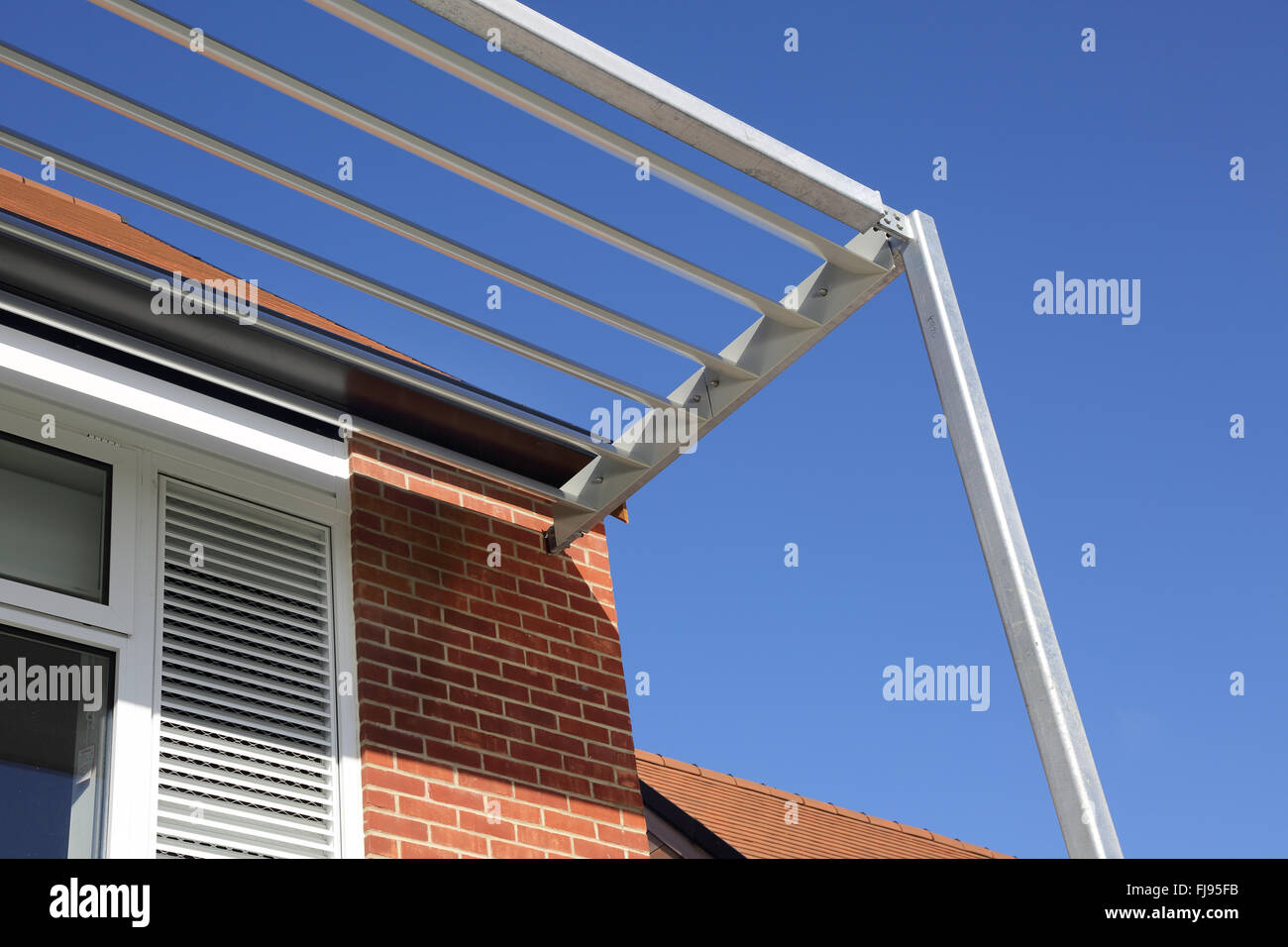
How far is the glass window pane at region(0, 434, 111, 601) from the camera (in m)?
4.75

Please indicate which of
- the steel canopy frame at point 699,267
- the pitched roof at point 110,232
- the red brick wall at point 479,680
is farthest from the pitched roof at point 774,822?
the steel canopy frame at point 699,267

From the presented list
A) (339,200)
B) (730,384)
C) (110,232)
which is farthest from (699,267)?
(110,232)

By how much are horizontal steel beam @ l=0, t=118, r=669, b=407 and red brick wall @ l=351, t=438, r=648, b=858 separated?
100 cm

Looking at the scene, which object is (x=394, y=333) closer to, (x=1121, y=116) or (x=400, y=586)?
(x=400, y=586)

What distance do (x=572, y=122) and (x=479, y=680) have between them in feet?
7.27

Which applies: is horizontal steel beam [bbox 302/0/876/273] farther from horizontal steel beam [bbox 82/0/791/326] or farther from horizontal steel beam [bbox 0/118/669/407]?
horizontal steel beam [bbox 0/118/669/407]

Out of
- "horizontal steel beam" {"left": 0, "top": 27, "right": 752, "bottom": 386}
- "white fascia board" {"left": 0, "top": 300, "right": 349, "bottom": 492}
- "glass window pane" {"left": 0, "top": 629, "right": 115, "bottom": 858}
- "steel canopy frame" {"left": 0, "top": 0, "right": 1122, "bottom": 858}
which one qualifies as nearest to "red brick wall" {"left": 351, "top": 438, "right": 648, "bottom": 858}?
"white fascia board" {"left": 0, "top": 300, "right": 349, "bottom": 492}

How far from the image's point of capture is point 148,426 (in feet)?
17.0

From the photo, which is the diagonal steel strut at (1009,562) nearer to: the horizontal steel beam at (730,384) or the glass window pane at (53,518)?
the horizontal steel beam at (730,384)

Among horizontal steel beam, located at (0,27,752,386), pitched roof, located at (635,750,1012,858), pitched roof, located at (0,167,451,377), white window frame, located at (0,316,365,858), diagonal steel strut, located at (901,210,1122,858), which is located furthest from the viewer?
pitched roof, located at (635,750,1012,858)
